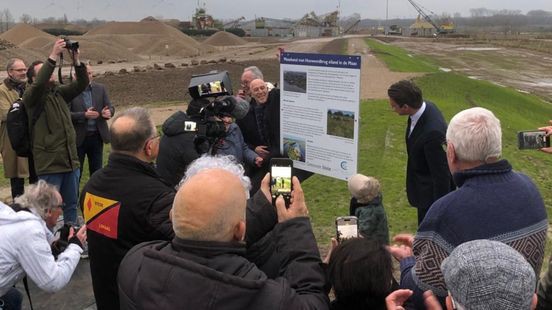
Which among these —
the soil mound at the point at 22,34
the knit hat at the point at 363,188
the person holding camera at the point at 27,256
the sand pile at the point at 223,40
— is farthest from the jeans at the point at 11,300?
the sand pile at the point at 223,40

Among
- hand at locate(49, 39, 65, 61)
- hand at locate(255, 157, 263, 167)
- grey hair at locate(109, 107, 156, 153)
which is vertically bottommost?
hand at locate(255, 157, 263, 167)

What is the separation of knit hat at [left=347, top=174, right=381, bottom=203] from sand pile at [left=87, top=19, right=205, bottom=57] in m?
58.7

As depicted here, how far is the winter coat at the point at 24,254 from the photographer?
321 centimetres

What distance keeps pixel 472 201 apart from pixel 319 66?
2.37 m

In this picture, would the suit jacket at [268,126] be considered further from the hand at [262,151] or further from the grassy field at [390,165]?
the grassy field at [390,165]

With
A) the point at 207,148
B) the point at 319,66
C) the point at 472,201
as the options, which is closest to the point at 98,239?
the point at 207,148

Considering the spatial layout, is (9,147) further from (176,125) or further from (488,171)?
(488,171)

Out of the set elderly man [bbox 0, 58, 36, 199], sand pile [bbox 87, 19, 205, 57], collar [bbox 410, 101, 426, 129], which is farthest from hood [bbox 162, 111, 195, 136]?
sand pile [bbox 87, 19, 205, 57]

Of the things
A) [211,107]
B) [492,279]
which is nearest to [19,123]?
[211,107]

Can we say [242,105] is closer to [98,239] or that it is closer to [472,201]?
[98,239]

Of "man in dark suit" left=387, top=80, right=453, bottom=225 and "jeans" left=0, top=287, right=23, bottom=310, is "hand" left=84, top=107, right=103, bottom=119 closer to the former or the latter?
"jeans" left=0, top=287, right=23, bottom=310

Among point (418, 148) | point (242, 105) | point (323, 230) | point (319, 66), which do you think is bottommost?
point (323, 230)

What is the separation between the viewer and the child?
4.87m

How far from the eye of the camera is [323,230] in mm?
7047
